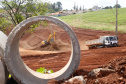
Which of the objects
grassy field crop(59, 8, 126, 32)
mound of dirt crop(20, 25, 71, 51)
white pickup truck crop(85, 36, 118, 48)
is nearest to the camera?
white pickup truck crop(85, 36, 118, 48)

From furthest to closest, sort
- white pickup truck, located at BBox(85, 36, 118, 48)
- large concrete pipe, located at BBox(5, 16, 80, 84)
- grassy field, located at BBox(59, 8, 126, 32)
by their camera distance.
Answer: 1. grassy field, located at BBox(59, 8, 126, 32)
2. white pickup truck, located at BBox(85, 36, 118, 48)
3. large concrete pipe, located at BBox(5, 16, 80, 84)

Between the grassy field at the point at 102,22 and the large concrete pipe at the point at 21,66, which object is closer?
the large concrete pipe at the point at 21,66

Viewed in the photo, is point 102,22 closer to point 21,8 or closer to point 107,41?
point 107,41

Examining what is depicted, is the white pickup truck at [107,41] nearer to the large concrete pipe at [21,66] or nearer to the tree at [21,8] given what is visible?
the tree at [21,8]

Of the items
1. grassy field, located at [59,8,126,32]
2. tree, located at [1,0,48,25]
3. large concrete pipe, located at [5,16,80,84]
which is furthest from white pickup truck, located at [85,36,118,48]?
Answer: grassy field, located at [59,8,126,32]

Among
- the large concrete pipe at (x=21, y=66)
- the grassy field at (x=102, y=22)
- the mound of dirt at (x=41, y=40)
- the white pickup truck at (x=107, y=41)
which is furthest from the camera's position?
the grassy field at (x=102, y=22)

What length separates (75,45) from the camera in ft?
21.0

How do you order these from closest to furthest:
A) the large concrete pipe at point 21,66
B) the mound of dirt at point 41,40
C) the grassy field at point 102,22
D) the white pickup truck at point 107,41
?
the large concrete pipe at point 21,66 → the white pickup truck at point 107,41 → the mound of dirt at point 41,40 → the grassy field at point 102,22

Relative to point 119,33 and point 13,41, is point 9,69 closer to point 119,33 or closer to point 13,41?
point 13,41

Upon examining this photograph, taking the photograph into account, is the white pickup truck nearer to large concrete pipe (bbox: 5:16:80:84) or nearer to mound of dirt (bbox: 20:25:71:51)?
mound of dirt (bbox: 20:25:71:51)

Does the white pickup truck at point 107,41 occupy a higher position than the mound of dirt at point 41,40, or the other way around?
the white pickup truck at point 107,41

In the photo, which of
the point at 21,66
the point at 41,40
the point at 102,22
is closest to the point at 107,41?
the point at 21,66

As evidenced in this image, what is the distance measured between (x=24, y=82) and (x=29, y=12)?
1631 centimetres

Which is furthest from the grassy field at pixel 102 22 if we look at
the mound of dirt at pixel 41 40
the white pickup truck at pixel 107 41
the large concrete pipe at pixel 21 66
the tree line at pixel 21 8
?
the large concrete pipe at pixel 21 66
